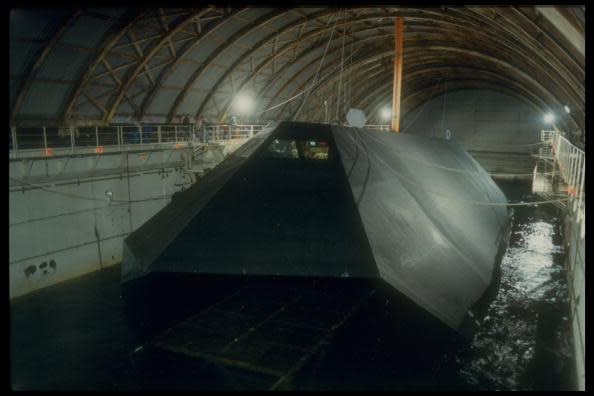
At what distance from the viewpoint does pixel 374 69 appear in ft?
124

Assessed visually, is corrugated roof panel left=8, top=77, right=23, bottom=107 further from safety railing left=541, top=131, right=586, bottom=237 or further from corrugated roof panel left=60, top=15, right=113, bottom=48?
safety railing left=541, top=131, right=586, bottom=237

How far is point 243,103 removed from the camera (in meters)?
29.6

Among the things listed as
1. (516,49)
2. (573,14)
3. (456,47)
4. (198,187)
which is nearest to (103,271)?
(198,187)

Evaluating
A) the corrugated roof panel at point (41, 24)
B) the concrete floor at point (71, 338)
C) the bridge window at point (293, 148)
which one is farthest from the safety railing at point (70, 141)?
the bridge window at point (293, 148)

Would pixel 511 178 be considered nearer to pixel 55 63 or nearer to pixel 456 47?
pixel 456 47

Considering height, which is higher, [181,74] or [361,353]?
[181,74]

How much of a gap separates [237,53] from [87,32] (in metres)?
9.65

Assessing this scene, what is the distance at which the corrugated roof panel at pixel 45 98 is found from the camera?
1759cm

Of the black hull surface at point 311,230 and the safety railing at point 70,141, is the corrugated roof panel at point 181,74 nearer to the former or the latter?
the safety railing at point 70,141

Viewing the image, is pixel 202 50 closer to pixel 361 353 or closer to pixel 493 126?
pixel 361 353

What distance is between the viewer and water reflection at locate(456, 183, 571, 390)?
9.64 m

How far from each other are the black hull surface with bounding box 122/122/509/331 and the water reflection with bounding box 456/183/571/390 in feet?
4.02

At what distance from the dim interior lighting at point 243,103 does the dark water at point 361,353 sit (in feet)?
58.9

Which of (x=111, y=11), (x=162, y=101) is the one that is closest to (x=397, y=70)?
(x=162, y=101)
